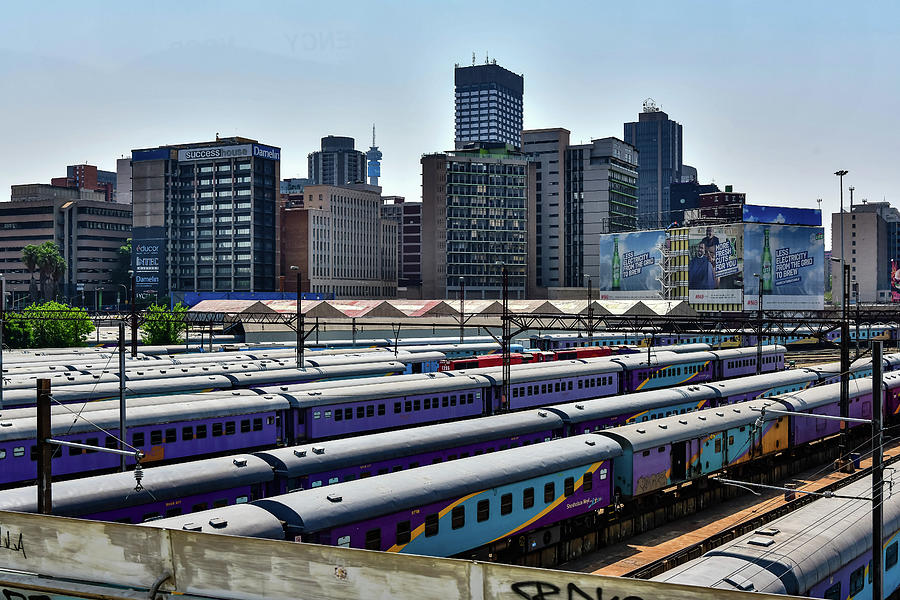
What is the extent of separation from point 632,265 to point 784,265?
89.0 ft

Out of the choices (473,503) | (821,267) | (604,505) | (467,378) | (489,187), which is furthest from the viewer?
(489,187)

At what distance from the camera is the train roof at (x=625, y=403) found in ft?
125

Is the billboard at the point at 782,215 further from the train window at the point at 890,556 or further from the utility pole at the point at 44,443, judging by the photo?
the utility pole at the point at 44,443

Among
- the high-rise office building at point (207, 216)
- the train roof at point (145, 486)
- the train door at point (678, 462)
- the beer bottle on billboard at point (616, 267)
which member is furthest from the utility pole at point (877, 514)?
the high-rise office building at point (207, 216)

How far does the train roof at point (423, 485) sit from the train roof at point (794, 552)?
→ 6949 millimetres

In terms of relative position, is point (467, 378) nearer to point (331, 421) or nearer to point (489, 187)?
point (331, 421)

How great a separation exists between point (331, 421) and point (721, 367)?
128 feet

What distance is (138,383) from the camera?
42.6m

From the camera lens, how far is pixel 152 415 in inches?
1284

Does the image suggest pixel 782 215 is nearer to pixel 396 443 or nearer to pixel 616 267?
pixel 616 267

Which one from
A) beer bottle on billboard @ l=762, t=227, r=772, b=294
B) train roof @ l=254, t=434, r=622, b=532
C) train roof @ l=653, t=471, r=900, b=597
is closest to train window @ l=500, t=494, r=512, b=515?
train roof @ l=254, t=434, r=622, b=532

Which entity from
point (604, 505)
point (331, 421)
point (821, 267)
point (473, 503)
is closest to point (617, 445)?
point (604, 505)

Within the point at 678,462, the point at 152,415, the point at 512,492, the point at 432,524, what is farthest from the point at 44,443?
the point at 678,462

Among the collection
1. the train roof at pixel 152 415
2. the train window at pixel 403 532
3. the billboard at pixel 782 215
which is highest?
the billboard at pixel 782 215
